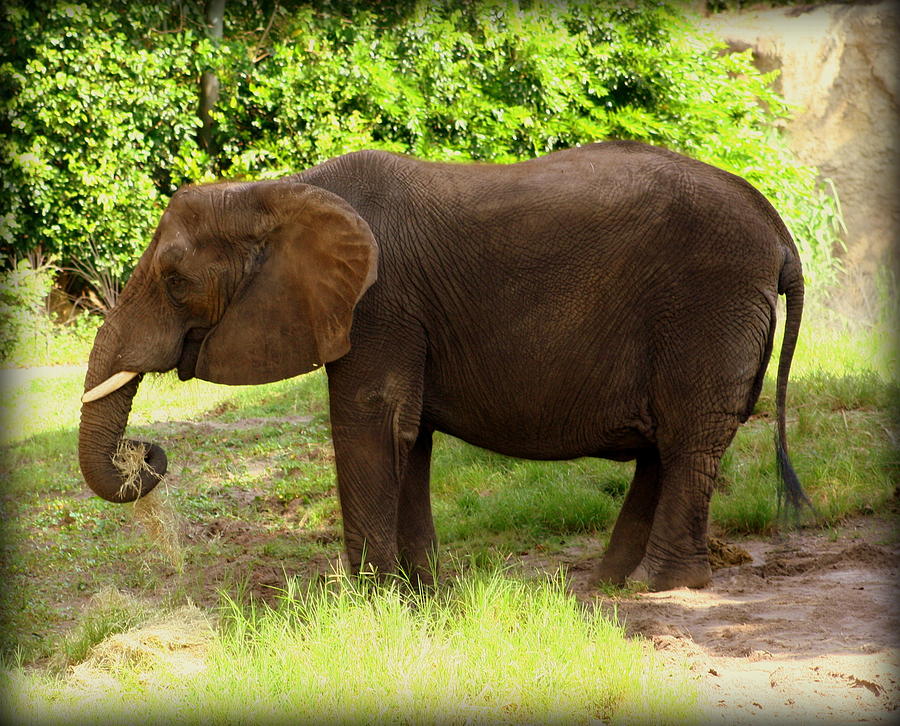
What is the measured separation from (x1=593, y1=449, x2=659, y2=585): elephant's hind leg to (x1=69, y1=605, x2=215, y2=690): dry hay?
218 centimetres

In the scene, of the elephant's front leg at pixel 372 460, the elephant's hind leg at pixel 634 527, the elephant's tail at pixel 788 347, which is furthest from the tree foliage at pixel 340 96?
the elephant's front leg at pixel 372 460

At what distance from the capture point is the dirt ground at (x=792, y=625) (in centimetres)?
452

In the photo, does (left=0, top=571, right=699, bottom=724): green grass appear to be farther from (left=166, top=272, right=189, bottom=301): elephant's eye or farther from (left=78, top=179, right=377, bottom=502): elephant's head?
(left=166, top=272, right=189, bottom=301): elephant's eye

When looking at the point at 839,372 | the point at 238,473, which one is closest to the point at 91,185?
the point at 238,473

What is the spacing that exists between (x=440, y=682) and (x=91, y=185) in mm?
11162

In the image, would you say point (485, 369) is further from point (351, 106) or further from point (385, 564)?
point (351, 106)

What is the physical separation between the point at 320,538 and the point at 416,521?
1.51 m

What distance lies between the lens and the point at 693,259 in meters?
5.87

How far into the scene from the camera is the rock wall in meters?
15.5

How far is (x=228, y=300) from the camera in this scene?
5746mm

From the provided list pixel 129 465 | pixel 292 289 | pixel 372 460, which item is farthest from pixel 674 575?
pixel 129 465

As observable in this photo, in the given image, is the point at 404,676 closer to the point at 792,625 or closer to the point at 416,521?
the point at 416,521

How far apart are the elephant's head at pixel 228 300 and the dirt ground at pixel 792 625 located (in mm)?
2021

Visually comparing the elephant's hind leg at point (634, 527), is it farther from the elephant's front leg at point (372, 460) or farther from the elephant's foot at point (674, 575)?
the elephant's front leg at point (372, 460)
